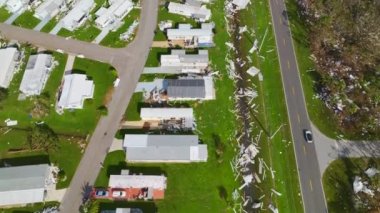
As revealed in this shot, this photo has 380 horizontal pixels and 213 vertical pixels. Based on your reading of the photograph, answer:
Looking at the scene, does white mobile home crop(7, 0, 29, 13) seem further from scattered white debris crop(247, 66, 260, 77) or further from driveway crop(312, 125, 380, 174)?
driveway crop(312, 125, 380, 174)

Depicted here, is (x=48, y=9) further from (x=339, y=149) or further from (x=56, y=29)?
(x=339, y=149)

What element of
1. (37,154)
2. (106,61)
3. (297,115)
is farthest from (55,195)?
(297,115)

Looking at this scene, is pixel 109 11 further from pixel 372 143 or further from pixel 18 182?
pixel 372 143

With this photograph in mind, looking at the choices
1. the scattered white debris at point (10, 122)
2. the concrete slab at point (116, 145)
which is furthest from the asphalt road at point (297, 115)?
the scattered white debris at point (10, 122)

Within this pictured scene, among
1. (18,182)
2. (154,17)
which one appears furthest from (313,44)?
(18,182)

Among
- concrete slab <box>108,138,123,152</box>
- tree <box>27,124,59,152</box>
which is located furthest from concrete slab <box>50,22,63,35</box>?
concrete slab <box>108,138,123,152</box>

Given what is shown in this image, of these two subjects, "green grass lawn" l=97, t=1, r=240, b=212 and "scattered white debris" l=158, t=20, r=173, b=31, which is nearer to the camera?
"green grass lawn" l=97, t=1, r=240, b=212
